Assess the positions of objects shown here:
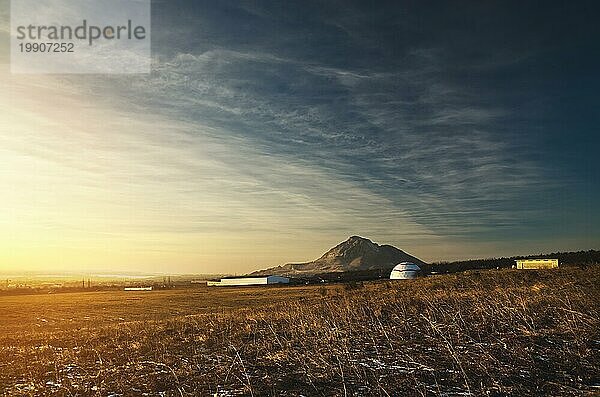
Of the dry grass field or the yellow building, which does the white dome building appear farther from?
the dry grass field

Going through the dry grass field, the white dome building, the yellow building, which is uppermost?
the dry grass field

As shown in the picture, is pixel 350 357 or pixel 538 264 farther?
pixel 538 264

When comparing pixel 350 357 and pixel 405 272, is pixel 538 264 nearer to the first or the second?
pixel 405 272

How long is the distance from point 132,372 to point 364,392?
6.50m

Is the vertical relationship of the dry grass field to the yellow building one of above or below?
above

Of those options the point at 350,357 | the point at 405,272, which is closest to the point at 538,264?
the point at 405,272

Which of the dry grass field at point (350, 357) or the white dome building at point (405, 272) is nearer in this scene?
the dry grass field at point (350, 357)

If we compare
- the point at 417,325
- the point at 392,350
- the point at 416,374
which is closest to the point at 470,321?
the point at 417,325

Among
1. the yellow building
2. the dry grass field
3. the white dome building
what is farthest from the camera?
the white dome building

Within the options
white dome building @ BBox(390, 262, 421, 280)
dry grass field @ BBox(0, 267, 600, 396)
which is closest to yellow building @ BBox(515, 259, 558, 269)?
white dome building @ BBox(390, 262, 421, 280)

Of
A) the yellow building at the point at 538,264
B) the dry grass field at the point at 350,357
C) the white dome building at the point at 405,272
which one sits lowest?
the white dome building at the point at 405,272

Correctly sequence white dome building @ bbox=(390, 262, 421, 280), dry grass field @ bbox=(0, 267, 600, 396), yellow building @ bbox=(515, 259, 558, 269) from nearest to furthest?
dry grass field @ bbox=(0, 267, 600, 396), yellow building @ bbox=(515, 259, 558, 269), white dome building @ bbox=(390, 262, 421, 280)

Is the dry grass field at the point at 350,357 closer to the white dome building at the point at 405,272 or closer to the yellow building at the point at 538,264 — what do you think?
the yellow building at the point at 538,264

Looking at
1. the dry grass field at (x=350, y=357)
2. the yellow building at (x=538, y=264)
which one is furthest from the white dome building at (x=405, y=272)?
the dry grass field at (x=350, y=357)
